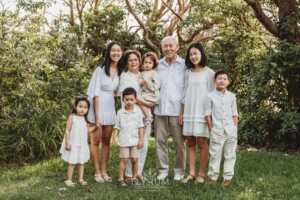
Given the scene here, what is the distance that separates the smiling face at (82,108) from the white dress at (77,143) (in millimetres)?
89

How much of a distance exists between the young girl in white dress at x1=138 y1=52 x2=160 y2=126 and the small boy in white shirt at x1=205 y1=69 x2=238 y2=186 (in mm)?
757

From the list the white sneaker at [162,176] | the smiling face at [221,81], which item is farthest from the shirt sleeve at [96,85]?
the smiling face at [221,81]

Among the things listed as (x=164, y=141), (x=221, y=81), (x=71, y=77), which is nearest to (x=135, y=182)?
(x=164, y=141)

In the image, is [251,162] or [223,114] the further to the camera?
[251,162]

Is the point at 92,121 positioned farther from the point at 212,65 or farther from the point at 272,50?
the point at 212,65

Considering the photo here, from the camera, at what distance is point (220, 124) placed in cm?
534

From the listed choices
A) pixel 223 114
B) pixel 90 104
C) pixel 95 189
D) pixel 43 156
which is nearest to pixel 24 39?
pixel 43 156

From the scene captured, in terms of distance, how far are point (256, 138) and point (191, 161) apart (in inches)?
146

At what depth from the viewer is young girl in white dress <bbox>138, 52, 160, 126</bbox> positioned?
5.60m

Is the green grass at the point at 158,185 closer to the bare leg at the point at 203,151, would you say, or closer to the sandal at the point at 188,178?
the sandal at the point at 188,178

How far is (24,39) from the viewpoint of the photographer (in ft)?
26.0

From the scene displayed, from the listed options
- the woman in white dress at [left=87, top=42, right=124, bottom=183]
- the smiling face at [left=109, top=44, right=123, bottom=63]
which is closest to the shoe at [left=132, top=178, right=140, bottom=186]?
the woman in white dress at [left=87, top=42, right=124, bottom=183]

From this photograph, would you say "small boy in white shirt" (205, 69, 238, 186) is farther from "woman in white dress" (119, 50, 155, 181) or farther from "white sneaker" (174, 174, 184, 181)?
"woman in white dress" (119, 50, 155, 181)

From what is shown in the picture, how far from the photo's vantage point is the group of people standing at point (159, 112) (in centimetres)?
541
